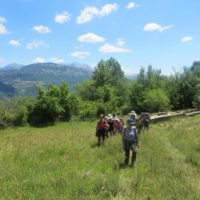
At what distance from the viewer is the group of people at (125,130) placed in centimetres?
1425

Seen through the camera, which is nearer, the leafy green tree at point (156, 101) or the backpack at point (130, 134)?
the backpack at point (130, 134)

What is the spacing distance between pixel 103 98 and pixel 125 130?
54.5 meters

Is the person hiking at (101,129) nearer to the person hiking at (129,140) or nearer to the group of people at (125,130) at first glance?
the group of people at (125,130)

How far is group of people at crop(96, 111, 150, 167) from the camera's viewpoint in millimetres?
14250

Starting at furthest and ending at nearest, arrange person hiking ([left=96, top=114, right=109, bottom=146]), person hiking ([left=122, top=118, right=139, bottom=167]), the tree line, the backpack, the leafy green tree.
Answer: the leafy green tree → the tree line → person hiking ([left=96, top=114, right=109, bottom=146]) → the backpack → person hiking ([left=122, top=118, right=139, bottom=167])

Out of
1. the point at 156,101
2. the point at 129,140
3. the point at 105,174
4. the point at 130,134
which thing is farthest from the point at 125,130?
the point at 156,101

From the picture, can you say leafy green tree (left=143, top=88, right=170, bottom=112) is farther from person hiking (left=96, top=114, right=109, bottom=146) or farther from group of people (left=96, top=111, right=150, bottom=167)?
person hiking (left=96, top=114, right=109, bottom=146)

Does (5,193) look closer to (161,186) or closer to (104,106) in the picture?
(161,186)

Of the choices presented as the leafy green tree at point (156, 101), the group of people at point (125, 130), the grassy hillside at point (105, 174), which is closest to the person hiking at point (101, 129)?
the group of people at point (125, 130)

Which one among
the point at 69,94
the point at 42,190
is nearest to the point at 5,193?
the point at 42,190

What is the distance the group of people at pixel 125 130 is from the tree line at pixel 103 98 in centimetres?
2957

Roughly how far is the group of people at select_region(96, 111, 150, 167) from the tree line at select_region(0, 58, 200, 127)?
97.0 feet

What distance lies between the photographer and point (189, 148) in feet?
53.8

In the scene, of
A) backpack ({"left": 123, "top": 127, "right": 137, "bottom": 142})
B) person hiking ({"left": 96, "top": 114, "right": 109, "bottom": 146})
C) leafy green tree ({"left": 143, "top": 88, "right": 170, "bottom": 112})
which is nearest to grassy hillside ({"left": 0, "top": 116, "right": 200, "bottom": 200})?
backpack ({"left": 123, "top": 127, "right": 137, "bottom": 142})
